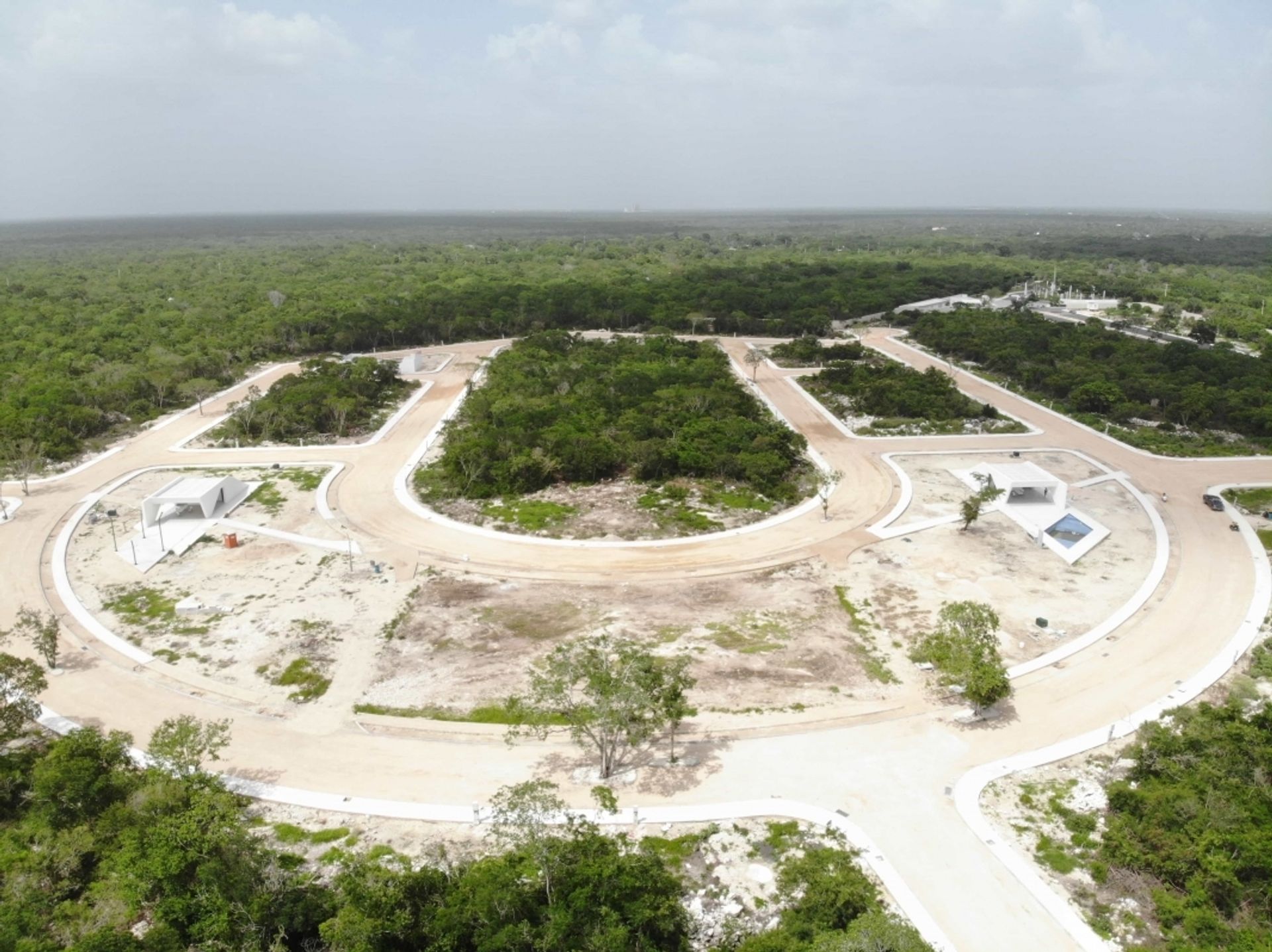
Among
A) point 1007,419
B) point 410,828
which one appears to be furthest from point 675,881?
point 1007,419

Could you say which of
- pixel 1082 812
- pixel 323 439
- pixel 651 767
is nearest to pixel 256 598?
pixel 651 767

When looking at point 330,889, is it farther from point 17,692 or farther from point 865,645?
point 865,645

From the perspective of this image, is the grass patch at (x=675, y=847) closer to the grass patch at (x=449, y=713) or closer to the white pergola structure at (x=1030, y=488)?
the grass patch at (x=449, y=713)

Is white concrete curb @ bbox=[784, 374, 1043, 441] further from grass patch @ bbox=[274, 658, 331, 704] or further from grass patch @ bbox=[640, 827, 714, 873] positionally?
grass patch @ bbox=[274, 658, 331, 704]

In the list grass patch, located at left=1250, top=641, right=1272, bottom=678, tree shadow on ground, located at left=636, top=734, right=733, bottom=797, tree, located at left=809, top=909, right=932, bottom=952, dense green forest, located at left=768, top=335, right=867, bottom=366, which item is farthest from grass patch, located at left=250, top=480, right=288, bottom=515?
dense green forest, located at left=768, top=335, right=867, bottom=366

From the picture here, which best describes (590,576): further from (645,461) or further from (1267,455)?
(1267,455)

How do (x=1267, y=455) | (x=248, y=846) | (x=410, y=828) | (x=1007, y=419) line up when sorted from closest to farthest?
(x=248, y=846), (x=410, y=828), (x=1267, y=455), (x=1007, y=419)
